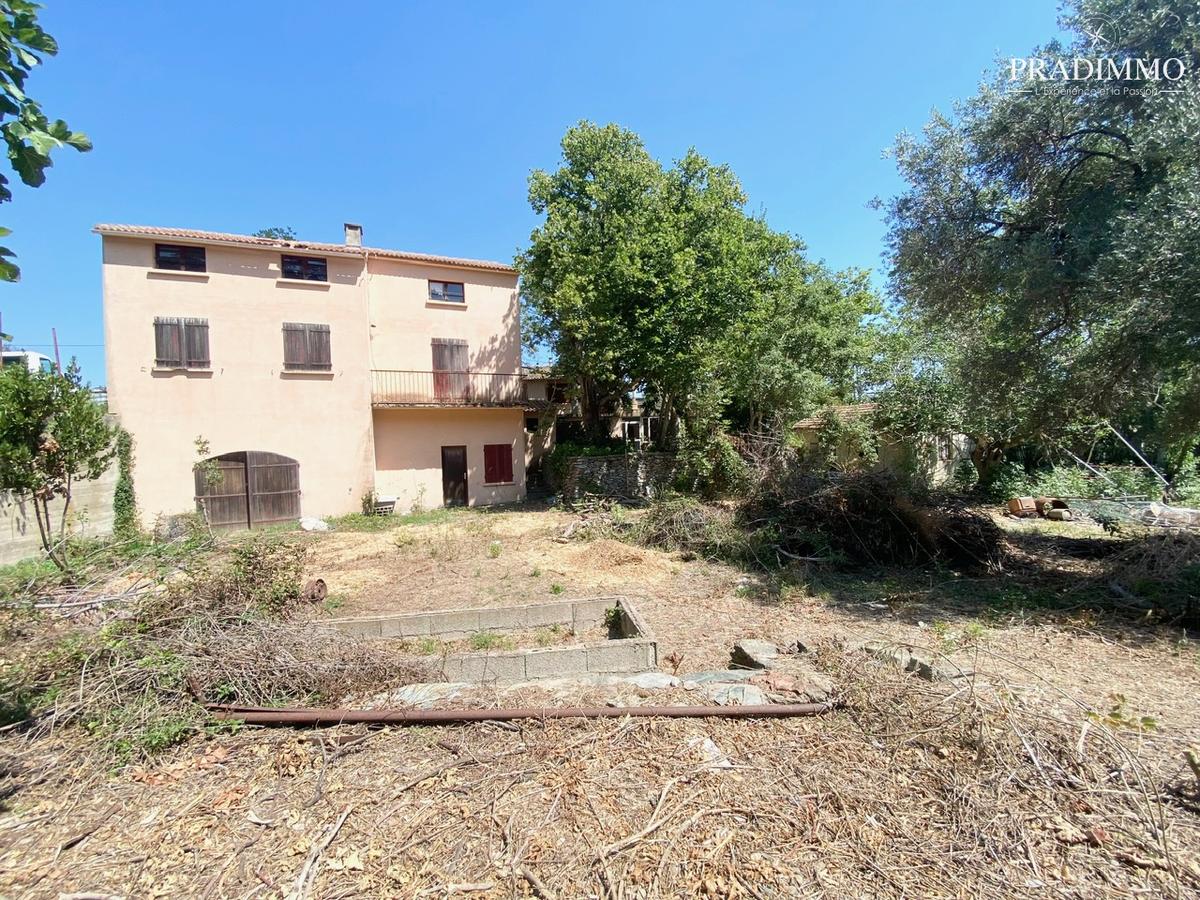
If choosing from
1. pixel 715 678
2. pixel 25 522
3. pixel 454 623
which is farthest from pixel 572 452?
pixel 715 678

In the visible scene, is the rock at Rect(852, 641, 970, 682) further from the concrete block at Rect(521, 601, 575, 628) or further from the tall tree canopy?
the tall tree canopy

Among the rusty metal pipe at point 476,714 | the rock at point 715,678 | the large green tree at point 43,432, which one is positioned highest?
the large green tree at point 43,432

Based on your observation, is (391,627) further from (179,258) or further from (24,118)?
(179,258)

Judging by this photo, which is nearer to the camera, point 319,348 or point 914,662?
point 914,662

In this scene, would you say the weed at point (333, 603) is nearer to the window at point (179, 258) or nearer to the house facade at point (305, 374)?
the house facade at point (305, 374)

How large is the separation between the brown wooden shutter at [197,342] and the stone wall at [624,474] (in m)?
11.5

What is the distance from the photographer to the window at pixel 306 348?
16.0 meters

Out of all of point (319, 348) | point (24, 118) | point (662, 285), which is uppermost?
point (662, 285)

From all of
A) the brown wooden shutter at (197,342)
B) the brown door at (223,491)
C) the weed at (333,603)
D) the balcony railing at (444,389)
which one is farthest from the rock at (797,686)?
the brown wooden shutter at (197,342)

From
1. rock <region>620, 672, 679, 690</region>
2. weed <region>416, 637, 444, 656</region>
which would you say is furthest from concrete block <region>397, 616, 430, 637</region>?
rock <region>620, 672, 679, 690</region>

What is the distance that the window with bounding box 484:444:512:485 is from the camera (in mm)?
19234

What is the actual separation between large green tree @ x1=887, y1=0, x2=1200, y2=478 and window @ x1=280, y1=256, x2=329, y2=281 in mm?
15695

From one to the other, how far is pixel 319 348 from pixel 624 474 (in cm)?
1047

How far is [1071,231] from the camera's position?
7301 millimetres
